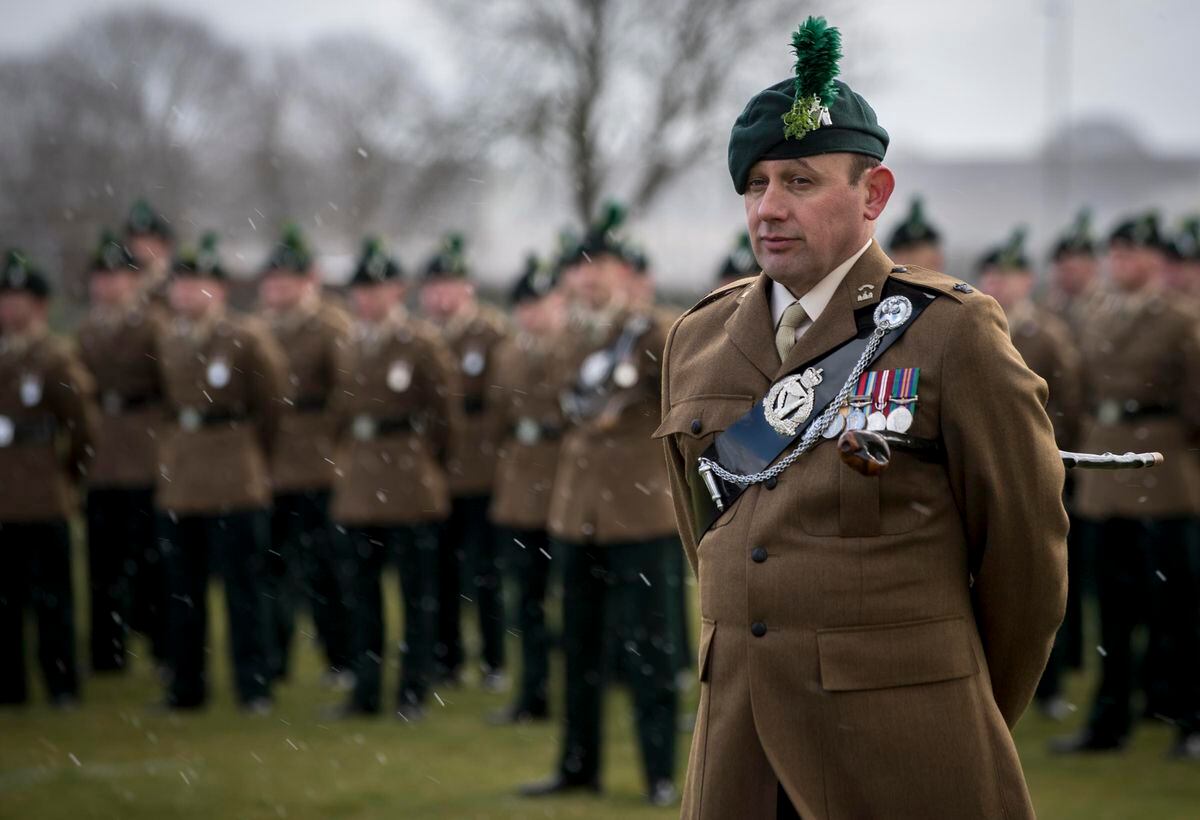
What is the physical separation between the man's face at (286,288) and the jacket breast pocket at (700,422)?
6.76m

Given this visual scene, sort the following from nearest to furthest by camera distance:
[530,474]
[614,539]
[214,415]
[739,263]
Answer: [614,539]
[739,263]
[214,415]
[530,474]

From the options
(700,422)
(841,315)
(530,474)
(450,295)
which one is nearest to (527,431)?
(530,474)

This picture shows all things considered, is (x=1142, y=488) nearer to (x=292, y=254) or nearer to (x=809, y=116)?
(x=809, y=116)

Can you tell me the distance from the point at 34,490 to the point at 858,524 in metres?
6.69

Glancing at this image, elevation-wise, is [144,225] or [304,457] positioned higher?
[144,225]

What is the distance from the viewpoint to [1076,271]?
9477mm

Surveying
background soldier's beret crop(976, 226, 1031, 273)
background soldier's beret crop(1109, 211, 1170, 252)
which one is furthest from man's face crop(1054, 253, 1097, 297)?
background soldier's beret crop(1109, 211, 1170, 252)

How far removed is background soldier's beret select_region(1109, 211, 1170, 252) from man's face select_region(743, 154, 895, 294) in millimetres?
4771

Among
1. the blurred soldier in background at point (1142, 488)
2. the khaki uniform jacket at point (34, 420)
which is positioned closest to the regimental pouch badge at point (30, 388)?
the khaki uniform jacket at point (34, 420)

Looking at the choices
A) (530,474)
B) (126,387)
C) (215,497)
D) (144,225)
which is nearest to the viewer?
(215,497)

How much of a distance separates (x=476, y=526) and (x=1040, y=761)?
152 inches

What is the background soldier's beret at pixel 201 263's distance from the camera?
846 centimetres

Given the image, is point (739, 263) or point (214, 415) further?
point (214, 415)

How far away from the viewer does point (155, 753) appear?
719 cm
